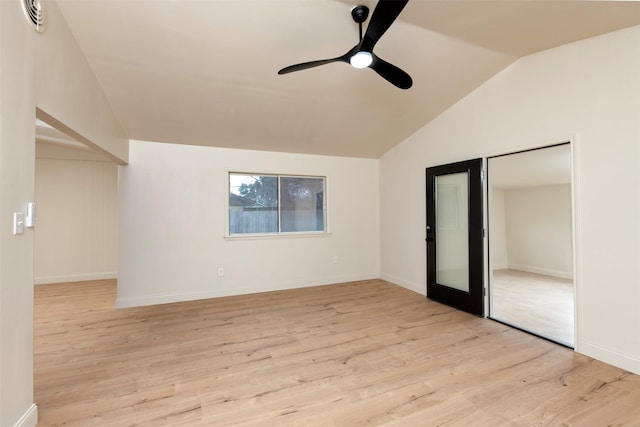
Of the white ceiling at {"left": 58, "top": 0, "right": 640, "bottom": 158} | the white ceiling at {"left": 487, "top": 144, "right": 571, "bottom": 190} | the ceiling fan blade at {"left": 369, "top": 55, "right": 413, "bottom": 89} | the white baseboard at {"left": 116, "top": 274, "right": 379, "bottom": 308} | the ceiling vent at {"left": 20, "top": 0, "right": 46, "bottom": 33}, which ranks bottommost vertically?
the white baseboard at {"left": 116, "top": 274, "right": 379, "bottom": 308}

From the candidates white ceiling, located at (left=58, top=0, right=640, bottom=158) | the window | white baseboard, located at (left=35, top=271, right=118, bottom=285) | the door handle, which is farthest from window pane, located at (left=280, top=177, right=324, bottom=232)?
white baseboard, located at (left=35, top=271, right=118, bottom=285)

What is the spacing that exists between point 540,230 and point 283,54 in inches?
253

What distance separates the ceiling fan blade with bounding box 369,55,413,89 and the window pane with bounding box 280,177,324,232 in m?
2.86

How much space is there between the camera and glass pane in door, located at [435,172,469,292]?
3.69 meters

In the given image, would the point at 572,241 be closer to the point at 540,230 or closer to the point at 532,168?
the point at 532,168

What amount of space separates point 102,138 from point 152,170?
3.80 feet

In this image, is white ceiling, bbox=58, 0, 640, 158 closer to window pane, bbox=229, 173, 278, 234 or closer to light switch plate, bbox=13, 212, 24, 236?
window pane, bbox=229, 173, 278, 234

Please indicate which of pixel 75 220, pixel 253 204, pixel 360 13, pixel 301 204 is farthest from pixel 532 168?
pixel 75 220

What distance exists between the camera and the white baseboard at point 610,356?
2238 millimetres

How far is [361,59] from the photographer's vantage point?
2.05 metres

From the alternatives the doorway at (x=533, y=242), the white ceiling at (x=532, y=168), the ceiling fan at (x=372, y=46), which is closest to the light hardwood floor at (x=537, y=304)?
the doorway at (x=533, y=242)

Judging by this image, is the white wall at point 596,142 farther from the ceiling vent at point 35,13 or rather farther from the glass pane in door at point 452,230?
the ceiling vent at point 35,13

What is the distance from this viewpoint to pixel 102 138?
113 inches

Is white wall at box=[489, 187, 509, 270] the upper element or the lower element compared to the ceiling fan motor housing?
lower
